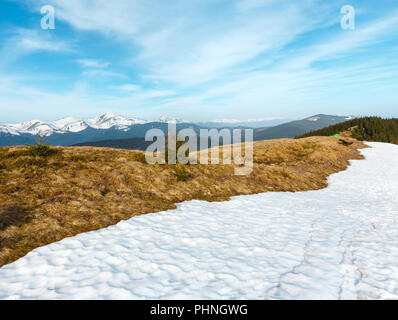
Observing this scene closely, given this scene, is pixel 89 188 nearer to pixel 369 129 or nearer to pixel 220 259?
pixel 220 259

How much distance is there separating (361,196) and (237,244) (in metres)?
13.9

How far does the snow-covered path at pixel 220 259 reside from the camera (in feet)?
16.4

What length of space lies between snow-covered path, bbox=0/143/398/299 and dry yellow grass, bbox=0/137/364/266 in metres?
0.98

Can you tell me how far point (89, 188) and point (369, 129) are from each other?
177 m

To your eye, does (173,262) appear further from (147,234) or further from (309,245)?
(309,245)

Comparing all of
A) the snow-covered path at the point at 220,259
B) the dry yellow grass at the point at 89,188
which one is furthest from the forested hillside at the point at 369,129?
the snow-covered path at the point at 220,259

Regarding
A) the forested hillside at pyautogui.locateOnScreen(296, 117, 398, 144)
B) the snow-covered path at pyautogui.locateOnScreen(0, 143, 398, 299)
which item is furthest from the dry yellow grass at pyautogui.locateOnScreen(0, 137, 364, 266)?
the forested hillside at pyautogui.locateOnScreen(296, 117, 398, 144)

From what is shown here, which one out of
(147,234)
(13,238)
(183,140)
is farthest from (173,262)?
(183,140)

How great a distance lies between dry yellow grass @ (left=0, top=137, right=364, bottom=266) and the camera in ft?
25.7

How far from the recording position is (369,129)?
140 metres

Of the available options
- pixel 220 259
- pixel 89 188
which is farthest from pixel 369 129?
pixel 89 188

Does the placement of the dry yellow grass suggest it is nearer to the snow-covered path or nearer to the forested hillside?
the snow-covered path

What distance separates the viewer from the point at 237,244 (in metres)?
7.56
